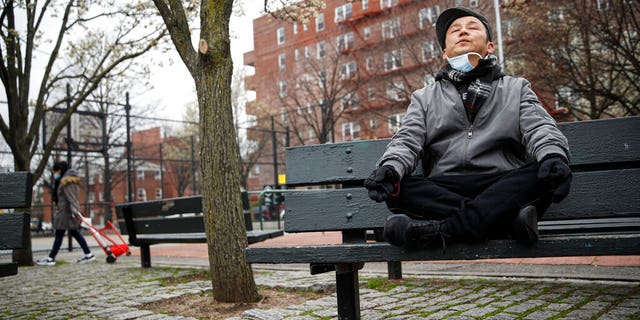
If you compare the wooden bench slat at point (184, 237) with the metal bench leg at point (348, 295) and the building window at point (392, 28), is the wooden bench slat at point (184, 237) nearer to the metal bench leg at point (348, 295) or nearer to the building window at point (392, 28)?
the metal bench leg at point (348, 295)

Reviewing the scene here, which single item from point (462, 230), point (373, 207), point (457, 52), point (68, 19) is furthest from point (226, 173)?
point (68, 19)

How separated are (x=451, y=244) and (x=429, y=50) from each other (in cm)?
1782

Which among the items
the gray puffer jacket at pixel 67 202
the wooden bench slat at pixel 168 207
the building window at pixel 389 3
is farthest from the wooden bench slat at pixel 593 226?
the building window at pixel 389 3

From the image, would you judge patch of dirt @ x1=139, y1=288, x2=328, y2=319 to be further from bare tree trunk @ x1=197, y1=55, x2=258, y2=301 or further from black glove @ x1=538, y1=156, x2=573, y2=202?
black glove @ x1=538, y1=156, x2=573, y2=202

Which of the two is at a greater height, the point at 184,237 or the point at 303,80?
the point at 303,80

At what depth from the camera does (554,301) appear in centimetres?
436

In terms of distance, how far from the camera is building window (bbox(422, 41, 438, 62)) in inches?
759

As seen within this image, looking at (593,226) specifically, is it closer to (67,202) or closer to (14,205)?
(14,205)

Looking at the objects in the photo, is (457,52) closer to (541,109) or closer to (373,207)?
(541,109)

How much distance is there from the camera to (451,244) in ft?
8.87

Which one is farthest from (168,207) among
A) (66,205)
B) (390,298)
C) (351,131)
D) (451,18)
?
(351,131)

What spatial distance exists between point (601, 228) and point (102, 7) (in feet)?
36.5

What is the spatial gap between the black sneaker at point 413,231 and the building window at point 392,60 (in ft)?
62.9

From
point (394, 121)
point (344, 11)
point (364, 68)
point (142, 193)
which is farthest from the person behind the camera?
point (142, 193)
